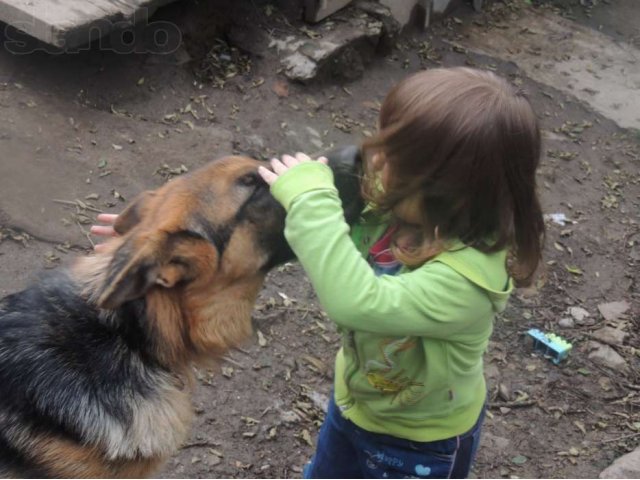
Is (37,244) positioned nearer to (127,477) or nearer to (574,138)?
(127,477)

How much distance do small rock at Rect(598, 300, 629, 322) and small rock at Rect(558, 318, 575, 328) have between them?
0.83 ft

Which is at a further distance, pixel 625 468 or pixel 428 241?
pixel 625 468

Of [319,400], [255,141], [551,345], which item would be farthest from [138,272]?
[255,141]

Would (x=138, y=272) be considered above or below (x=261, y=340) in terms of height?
above

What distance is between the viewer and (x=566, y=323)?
558 cm

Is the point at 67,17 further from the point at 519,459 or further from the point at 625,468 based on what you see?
the point at 625,468

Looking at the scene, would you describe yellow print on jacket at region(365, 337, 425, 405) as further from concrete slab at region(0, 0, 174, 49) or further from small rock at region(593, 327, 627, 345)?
concrete slab at region(0, 0, 174, 49)

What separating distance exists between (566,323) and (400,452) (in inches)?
118

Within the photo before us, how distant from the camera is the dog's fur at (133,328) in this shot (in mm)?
2893

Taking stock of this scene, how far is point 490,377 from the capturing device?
200 inches

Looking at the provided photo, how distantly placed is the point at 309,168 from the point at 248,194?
1.72 feet

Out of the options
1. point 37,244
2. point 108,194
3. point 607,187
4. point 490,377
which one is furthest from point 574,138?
point 37,244

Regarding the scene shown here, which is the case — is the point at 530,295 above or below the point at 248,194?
below

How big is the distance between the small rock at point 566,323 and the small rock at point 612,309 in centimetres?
25
